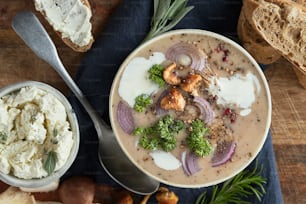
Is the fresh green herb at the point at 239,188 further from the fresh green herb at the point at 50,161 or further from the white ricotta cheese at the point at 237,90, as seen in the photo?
the fresh green herb at the point at 50,161

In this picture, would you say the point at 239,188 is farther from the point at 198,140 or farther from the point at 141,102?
the point at 141,102

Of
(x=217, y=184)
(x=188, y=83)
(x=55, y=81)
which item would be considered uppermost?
(x=188, y=83)

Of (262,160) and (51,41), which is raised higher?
(51,41)

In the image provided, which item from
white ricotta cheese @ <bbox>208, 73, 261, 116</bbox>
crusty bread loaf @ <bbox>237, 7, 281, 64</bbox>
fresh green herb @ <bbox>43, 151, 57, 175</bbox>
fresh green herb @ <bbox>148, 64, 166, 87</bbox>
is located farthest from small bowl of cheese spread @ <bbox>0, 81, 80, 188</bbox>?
crusty bread loaf @ <bbox>237, 7, 281, 64</bbox>

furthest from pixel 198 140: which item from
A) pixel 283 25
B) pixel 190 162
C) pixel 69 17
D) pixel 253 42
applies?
pixel 69 17

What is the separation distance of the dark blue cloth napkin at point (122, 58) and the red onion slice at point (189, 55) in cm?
21

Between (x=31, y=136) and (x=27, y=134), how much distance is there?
18 mm

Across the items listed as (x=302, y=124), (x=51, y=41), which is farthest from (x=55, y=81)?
(x=302, y=124)

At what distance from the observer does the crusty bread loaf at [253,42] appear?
9.02ft

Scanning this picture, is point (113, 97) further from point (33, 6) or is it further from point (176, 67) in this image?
point (33, 6)

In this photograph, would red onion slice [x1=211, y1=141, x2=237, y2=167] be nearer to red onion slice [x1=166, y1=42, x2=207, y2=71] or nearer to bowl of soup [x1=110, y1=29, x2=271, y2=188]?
bowl of soup [x1=110, y1=29, x2=271, y2=188]

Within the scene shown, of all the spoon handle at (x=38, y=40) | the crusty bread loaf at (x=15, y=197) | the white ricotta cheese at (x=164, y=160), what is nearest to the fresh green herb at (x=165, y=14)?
the spoon handle at (x=38, y=40)

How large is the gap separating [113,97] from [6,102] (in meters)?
0.40

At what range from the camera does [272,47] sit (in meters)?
2.73
